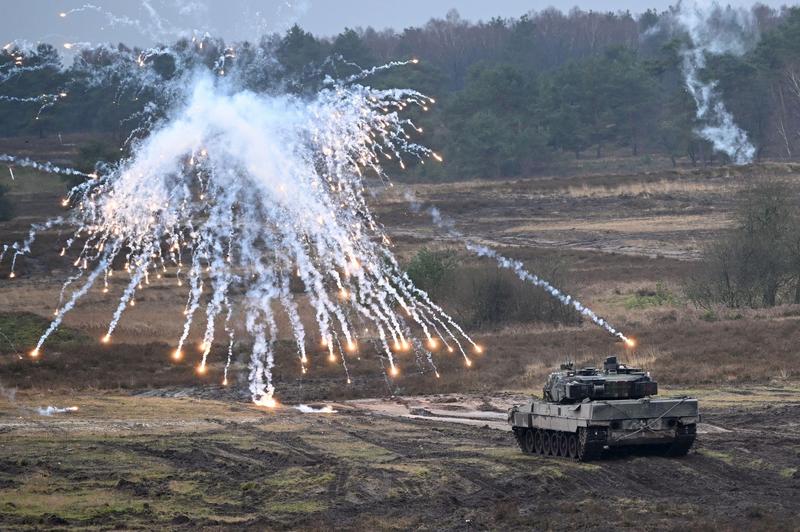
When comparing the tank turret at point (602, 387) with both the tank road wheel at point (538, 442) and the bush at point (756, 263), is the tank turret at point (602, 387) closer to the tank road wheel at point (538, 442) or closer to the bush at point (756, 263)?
the tank road wheel at point (538, 442)

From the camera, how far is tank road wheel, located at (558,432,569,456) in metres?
29.7

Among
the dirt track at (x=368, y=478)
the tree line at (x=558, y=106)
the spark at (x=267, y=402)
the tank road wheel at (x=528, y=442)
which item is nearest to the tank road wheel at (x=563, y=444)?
the dirt track at (x=368, y=478)

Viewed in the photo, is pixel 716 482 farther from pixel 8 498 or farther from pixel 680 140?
pixel 680 140

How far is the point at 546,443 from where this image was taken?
99.9 ft

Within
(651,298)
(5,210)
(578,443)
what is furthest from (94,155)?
(578,443)

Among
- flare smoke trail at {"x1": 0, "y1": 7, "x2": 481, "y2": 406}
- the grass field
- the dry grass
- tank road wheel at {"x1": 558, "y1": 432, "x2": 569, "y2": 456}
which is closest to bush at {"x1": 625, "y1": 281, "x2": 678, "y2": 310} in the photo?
Answer: the grass field

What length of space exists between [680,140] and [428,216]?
1250 inches

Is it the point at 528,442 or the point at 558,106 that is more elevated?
the point at 558,106

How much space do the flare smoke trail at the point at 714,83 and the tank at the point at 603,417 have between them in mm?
83398

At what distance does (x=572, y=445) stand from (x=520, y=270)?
27195mm

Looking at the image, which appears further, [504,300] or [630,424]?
[504,300]

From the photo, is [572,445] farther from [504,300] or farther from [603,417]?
[504,300]

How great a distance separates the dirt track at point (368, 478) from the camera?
2292 cm

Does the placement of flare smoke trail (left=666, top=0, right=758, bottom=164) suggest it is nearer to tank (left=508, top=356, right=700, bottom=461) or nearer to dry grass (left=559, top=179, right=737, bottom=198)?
dry grass (left=559, top=179, right=737, bottom=198)
